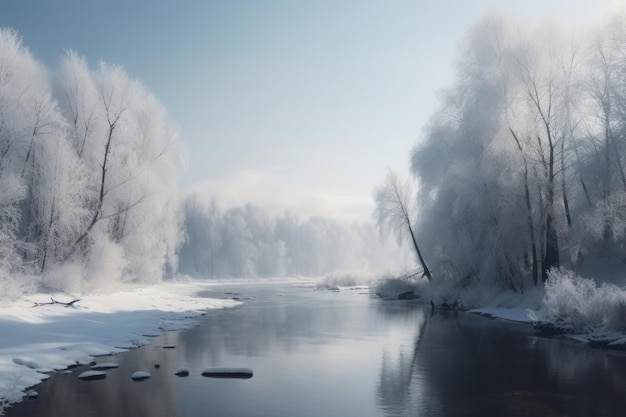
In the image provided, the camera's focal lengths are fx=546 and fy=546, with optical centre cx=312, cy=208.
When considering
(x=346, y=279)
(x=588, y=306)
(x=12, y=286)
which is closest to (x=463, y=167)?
(x=588, y=306)

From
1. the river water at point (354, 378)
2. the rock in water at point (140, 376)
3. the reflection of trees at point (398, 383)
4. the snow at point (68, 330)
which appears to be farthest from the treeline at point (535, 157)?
the rock in water at point (140, 376)

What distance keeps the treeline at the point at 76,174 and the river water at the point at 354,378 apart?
9.15 m

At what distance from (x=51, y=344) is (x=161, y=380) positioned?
5.36 m

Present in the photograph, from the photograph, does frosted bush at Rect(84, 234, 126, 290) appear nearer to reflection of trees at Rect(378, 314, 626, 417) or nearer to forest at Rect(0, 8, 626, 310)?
forest at Rect(0, 8, 626, 310)

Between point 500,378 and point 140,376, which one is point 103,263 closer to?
point 140,376

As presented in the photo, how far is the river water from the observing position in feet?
39.6

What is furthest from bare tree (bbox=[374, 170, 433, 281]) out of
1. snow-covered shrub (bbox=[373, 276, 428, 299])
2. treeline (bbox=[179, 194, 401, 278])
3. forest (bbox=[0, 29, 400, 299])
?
treeline (bbox=[179, 194, 401, 278])

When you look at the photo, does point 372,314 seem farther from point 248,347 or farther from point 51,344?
point 51,344

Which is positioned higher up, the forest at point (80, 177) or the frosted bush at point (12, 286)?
the forest at point (80, 177)

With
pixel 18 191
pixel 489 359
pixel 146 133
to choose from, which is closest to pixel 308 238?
pixel 146 133

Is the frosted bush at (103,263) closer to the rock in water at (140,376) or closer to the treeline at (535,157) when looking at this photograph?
the rock in water at (140,376)

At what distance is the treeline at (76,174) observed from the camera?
28719mm

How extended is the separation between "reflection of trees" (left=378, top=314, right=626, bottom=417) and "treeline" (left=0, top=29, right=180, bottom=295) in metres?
15.8

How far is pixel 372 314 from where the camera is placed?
3425 centimetres
